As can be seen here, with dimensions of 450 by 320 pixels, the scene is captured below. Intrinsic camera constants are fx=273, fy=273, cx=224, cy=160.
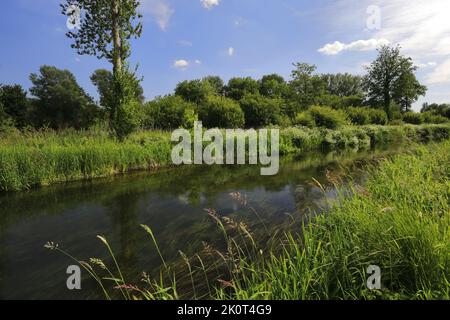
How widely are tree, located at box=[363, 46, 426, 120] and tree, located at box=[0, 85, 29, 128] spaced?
173ft

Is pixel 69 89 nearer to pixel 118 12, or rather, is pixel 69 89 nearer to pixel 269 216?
pixel 118 12

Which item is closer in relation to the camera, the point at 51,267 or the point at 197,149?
the point at 51,267

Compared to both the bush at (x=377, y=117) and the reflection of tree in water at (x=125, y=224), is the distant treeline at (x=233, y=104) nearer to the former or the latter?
the bush at (x=377, y=117)

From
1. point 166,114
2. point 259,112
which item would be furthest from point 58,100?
point 259,112

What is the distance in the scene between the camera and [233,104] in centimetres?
2564

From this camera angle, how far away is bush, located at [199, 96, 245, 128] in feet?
81.0

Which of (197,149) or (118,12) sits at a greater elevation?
(118,12)

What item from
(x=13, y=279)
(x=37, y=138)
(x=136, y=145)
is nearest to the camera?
(x=13, y=279)

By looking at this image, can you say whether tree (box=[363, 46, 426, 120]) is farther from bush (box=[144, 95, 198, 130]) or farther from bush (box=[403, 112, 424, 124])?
bush (box=[144, 95, 198, 130])

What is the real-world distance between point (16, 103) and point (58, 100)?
6737 mm

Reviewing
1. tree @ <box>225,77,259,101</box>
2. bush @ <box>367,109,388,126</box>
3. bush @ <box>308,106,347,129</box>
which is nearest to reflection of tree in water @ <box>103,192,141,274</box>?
bush @ <box>308,106,347,129</box>

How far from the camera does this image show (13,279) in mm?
3850

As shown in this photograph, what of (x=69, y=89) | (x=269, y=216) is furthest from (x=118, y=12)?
(x=69, y=89)
